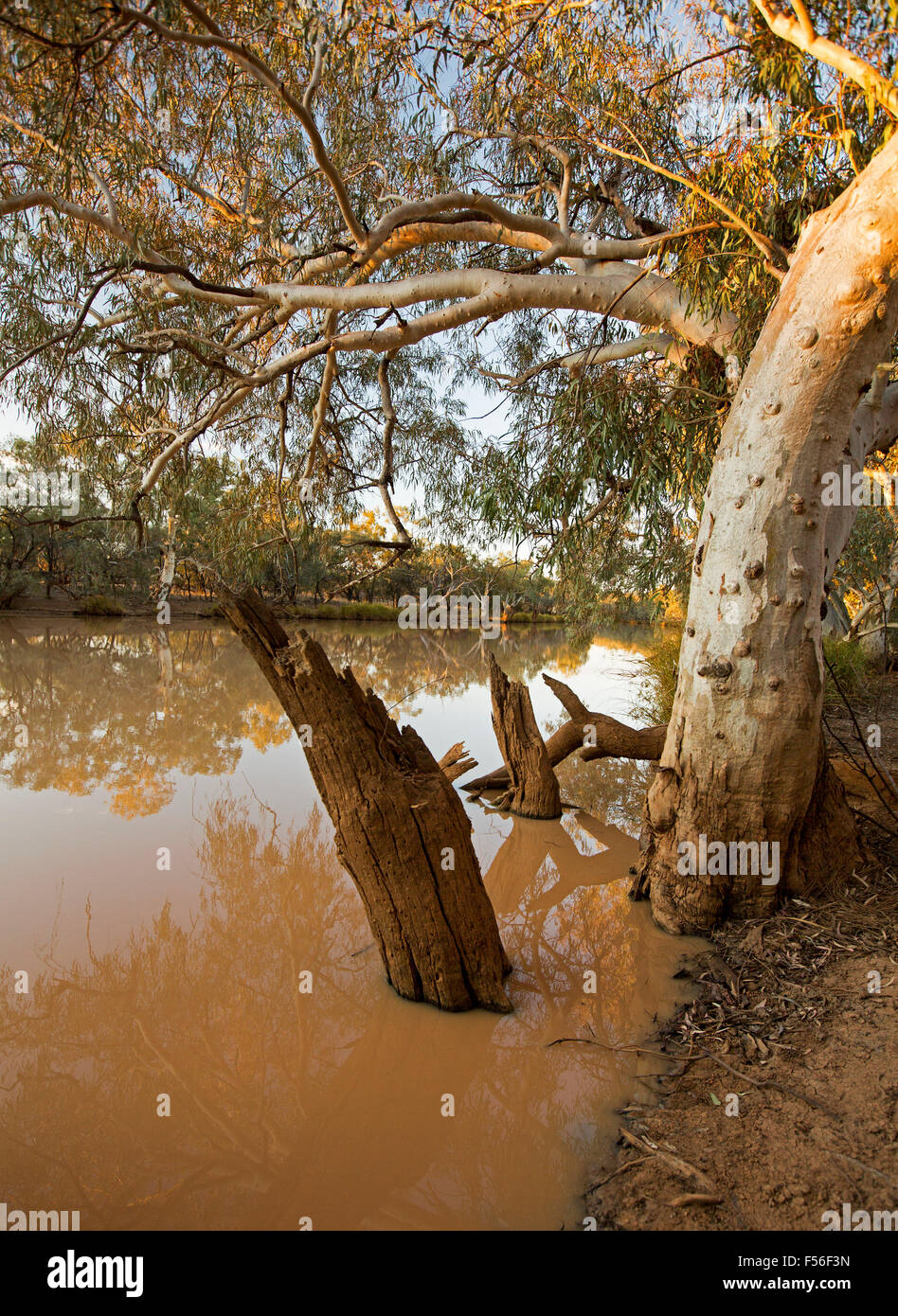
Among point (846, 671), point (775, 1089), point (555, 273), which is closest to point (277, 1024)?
point (775, 1089)

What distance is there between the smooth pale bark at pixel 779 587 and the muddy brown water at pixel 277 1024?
490 millimetres

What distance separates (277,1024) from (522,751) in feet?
7.47

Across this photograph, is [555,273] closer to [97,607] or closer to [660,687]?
[660,687]

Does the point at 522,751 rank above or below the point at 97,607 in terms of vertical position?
below

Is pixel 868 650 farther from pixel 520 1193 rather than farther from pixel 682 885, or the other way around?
pixel 520 1193

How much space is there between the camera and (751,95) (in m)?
3.20

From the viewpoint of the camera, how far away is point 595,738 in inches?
160

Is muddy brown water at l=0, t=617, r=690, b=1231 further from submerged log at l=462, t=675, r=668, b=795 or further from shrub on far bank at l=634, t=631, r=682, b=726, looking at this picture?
shrub on far bank at l=634, t=631, r=682, b=726

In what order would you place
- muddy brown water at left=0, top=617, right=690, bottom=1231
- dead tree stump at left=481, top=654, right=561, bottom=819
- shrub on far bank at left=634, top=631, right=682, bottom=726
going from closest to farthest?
muddy brown water at left=0, top=617, right=690, bottom=1231 → dead tree stump at left=481, top=654, right=561, bottom=819 → shrub on far bank at left=634, top=631, right=682, bottom=726

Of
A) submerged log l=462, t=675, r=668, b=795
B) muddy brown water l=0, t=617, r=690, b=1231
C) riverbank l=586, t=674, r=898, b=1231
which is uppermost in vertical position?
submerged log l=462, t=675, r=668, b=795

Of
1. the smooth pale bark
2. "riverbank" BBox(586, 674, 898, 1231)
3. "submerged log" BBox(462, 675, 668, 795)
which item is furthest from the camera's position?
"submerged log" BBox(462, 675, 668, 795)

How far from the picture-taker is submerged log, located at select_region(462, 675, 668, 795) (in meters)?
4.01

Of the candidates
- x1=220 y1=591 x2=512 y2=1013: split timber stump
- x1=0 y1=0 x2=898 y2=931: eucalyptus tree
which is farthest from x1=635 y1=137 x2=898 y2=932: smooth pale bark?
x1=220 y1=591 x2=512 y2=1013: split timber stump

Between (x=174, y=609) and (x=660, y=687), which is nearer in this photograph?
(x=660, y=687)
